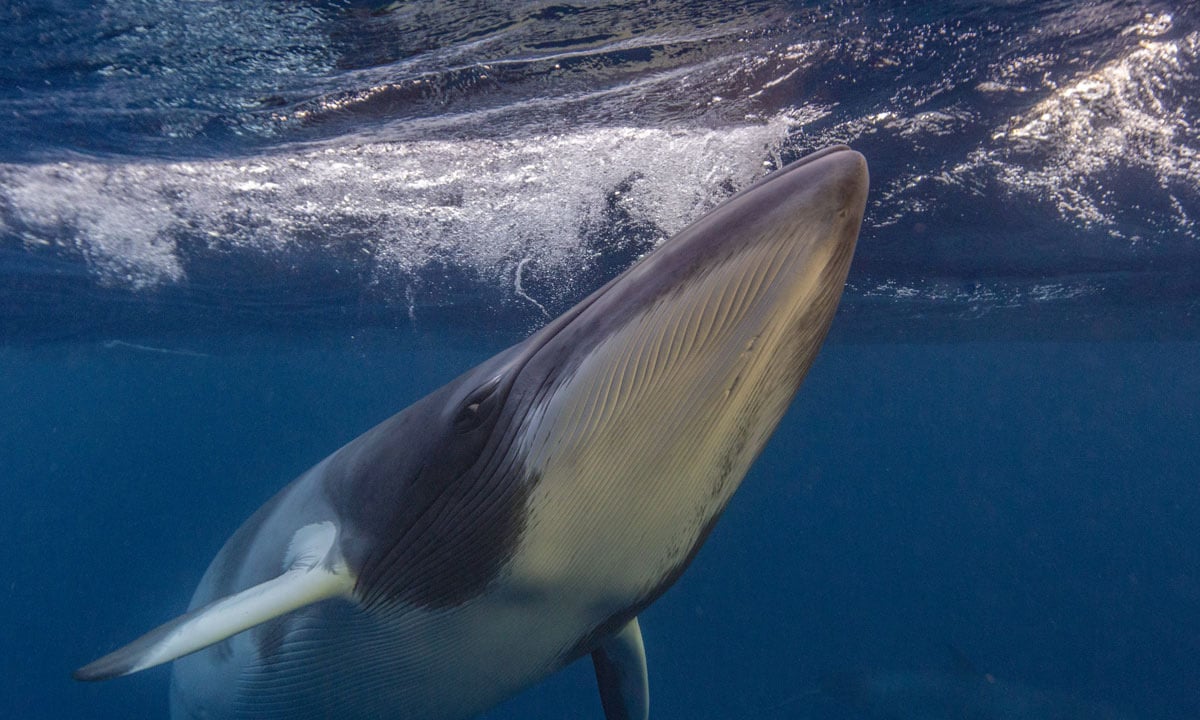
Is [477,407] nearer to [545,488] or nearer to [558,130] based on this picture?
[545,488]

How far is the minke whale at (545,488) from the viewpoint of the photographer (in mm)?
2285

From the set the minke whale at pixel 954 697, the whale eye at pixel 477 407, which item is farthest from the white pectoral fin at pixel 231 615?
the minke whale at pixel 954 697

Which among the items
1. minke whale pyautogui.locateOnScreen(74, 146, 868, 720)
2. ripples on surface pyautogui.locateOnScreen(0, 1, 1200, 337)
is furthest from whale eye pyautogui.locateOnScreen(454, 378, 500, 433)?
ripples on surface pyautogui.locateOnScreen(0, 1, 1200, 337)

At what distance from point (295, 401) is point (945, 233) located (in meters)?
80.4

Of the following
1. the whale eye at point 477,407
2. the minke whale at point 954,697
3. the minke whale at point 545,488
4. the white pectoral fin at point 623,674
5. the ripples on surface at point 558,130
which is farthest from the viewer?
the minke whale at point 954,697

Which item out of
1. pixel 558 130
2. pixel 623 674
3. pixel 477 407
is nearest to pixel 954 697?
pixel 623 674

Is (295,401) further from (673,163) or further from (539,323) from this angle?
(673,163)

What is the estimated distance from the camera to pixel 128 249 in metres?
17.2

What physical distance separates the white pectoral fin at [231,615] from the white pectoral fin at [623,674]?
2.27m

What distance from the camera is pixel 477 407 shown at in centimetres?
282

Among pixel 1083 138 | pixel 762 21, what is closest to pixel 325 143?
pixel 762 21

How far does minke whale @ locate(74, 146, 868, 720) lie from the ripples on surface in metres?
6.09

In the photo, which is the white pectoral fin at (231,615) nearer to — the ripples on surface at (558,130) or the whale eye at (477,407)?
the whale eye at (477,407)

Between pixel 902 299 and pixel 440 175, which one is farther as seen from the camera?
pixel 902 299
